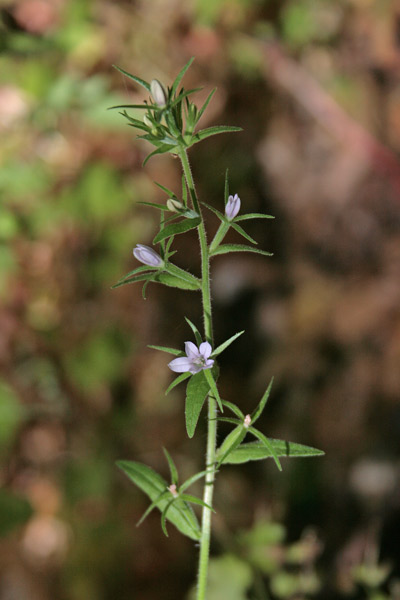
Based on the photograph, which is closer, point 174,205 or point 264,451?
point 174,205

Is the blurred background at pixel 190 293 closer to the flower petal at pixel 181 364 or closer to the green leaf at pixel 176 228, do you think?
the flower petal at pixel 181 364

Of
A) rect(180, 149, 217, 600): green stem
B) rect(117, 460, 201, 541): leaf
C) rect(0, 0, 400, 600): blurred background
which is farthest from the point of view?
rect(0, 0, 400, 600): blurred background

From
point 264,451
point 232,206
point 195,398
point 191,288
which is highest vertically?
point 232,206

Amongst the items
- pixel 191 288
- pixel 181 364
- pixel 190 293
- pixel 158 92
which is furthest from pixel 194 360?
pixel 190 293

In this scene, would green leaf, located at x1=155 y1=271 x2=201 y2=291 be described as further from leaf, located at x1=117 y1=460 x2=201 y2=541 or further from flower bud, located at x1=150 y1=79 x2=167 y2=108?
leaf, located at x1=117 y1=460 x2=201 y2=541

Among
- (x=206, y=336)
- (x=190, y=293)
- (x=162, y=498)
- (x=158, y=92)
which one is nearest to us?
(x=158, y=92)

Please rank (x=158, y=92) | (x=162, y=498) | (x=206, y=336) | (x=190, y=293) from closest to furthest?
(x=158, y=92)
(x=206, y=336)
(x=162, y=498)
(x=190, y=293)

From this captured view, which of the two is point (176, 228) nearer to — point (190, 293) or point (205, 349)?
point (205, 349)

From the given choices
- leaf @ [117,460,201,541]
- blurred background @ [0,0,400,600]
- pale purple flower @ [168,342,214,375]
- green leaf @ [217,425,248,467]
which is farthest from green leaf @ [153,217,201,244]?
blurred background @ [0,0,400,600]
